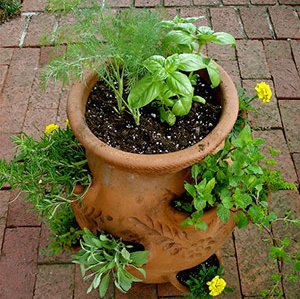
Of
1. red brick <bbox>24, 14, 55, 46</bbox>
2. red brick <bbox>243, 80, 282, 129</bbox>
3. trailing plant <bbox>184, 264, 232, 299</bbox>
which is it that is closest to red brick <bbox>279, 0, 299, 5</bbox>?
red brick <bbox>243, 80, 282, 129</bbox>

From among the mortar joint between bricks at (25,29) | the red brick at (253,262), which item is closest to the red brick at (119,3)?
the mortar joint between bricks at (25,29)

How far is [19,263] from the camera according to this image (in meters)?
2.08

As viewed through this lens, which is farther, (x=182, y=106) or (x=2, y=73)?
(x=2, y=73)

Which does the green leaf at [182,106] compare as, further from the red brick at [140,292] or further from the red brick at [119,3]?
the red brick at [119,3]

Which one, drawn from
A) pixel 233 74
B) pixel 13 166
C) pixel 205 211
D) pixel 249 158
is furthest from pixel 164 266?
pixel 233 74

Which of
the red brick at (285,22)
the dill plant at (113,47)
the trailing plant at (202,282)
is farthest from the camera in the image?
the red brick at (285,22)

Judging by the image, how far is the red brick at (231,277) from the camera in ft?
6.46

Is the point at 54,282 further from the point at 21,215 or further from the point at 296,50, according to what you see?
the point at 296,50

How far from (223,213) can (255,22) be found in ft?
6.19

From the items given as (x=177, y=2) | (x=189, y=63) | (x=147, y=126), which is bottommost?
(x=177, y=2)

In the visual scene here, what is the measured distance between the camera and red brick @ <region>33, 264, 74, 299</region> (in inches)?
78.5

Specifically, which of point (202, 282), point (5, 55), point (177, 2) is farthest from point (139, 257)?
point (177, 2)

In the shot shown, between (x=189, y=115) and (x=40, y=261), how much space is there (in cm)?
96

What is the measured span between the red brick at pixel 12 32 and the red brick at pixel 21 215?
1134 mm
